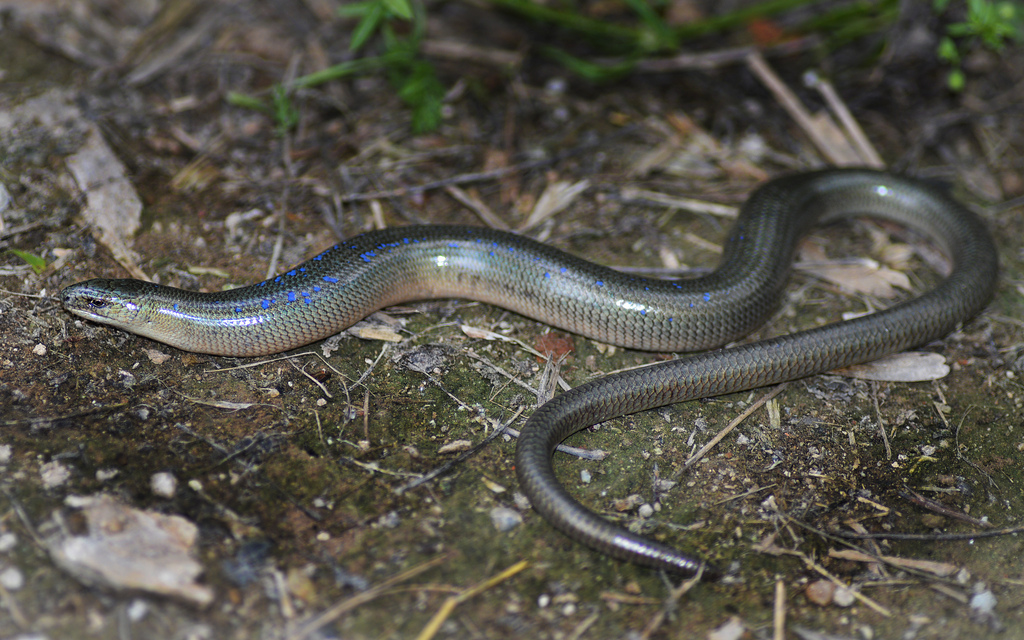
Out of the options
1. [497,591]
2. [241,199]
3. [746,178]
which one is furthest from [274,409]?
[746,178]

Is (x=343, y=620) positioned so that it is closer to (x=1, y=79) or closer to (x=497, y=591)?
(x=497, y=591)

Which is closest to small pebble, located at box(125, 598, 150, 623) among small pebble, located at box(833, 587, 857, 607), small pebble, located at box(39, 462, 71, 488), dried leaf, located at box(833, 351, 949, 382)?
small pebble, located at box(39, 462, 71, 488)

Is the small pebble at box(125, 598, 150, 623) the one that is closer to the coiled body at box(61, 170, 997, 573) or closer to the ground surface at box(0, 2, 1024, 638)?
the ground surface at box(0, 2, 1024, 638)

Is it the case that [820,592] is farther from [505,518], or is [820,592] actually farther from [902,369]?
[902,369]

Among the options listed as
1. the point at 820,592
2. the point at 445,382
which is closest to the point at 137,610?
the point at 445,382

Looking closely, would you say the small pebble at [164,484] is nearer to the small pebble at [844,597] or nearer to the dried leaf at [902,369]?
the small pebble at [844,597]
